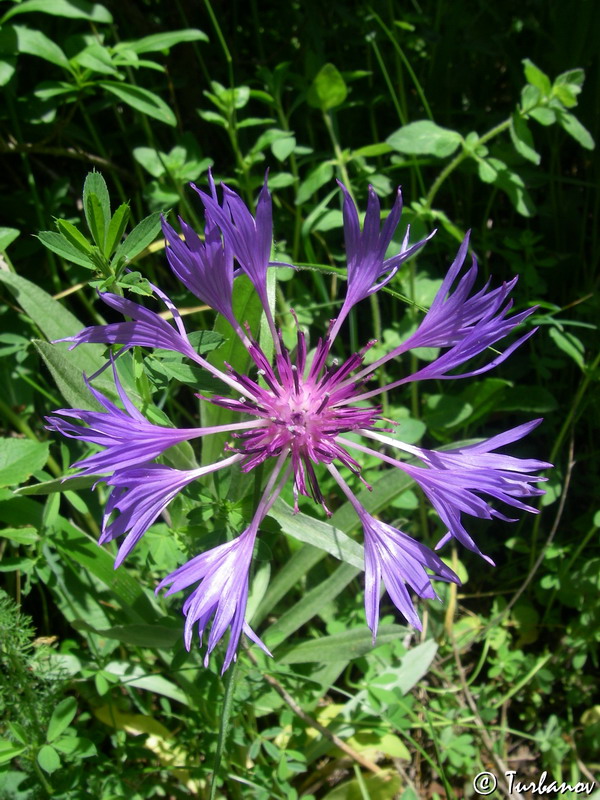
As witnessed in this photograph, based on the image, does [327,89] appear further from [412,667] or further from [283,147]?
[412,667]

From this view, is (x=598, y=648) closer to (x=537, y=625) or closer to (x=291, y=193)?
(x=537, y=625)

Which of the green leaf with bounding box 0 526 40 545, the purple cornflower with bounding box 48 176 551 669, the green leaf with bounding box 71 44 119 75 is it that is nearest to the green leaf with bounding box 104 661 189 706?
the green leaf with bounding box 0 526 40 545

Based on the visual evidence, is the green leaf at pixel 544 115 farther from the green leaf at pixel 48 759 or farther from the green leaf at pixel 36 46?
the green leaf at pixel 48 759

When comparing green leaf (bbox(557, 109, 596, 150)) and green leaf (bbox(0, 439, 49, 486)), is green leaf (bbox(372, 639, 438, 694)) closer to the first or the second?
green leaf (bbox(0, 439, 49, 486))

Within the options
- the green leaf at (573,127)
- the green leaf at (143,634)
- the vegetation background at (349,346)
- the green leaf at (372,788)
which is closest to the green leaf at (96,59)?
the vegetation background at (349,346)

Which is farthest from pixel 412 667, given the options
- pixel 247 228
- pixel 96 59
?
pixel 96 59

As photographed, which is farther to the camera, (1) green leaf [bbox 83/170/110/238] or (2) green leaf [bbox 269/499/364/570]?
(2) green leaf [bbox 269/499/364/570]

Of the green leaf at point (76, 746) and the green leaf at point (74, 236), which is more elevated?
the green leaf at point (74, 236)
